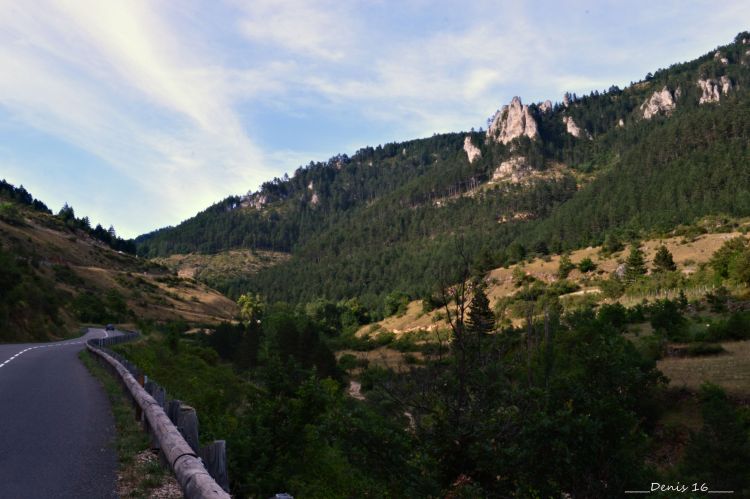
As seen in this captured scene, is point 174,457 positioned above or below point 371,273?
below

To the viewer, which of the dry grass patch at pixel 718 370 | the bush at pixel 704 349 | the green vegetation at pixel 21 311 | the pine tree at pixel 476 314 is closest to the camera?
the pine tree at pixel 476 314

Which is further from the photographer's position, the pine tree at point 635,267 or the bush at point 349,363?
the pine tree at point 635,267

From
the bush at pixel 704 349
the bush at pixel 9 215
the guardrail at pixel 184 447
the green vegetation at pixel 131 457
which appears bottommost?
the bush at pixel 704 349

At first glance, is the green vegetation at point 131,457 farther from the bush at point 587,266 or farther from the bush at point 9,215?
the bush at point 9,215

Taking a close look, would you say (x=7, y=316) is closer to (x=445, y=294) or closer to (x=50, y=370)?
(x=50, y=370)

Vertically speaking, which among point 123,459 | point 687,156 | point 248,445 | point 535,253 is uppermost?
point 687,156

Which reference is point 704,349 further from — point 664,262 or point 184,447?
point 664,262

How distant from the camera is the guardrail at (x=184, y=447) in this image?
181 inches

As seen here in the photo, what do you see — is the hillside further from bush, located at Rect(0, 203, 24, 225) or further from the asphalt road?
the asphalt road

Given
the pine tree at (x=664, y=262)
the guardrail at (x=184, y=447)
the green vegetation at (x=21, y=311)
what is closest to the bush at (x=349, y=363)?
the green vegetation at (x=21, y=311)

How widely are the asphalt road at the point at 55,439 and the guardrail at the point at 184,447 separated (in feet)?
2.28

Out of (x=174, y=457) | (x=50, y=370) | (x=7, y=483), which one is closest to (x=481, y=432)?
(x=174, y=457)

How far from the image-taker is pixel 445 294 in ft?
31.9

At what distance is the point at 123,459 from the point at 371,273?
184321mm
